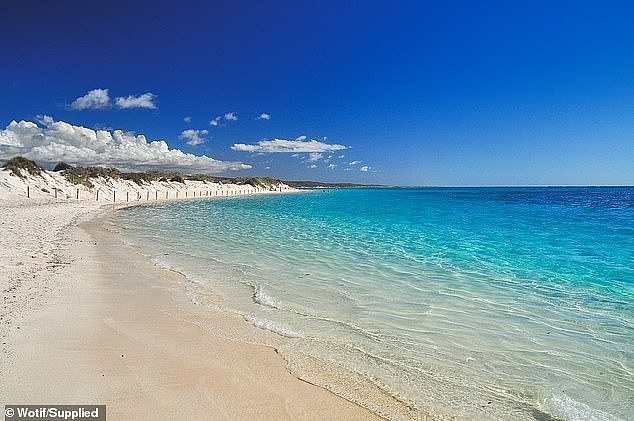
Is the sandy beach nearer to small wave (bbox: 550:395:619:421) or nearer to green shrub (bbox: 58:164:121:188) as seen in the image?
small wave (bbox: 550:395:619:421)

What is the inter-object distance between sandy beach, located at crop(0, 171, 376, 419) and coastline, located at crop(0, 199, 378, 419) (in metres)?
0.01

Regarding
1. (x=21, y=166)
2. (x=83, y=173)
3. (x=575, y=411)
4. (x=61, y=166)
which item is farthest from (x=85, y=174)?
(x=575, y=411)

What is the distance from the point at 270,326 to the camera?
227 inches

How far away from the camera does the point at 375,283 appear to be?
28.5 feet

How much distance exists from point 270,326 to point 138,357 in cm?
197

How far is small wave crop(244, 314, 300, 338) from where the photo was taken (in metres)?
5.51

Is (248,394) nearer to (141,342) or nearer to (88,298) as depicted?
(141,342)

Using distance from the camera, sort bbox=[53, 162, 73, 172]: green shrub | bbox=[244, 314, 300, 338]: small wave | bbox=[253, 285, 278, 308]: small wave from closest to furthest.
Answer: bbox=[244, 314, 300, 338]: small wave < bbox=[253, 285, 278, 308]: small wave < bbox=[53, 162, 73, 172]: green shrub

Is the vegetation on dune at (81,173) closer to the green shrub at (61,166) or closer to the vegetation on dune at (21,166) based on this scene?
the green shrub at (61,166)

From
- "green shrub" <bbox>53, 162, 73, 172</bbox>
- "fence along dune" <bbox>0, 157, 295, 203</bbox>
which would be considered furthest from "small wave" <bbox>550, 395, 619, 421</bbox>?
"green shrub" <bbox>53, 162, 73, 172</bbox>

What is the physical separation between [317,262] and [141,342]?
6.47m

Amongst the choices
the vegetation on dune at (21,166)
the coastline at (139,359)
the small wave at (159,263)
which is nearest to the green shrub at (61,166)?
the vegetation on dune at (21,166)

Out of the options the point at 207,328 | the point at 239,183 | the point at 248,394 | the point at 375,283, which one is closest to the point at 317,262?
the point at 375,283

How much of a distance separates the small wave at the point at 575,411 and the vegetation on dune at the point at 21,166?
50.2m
